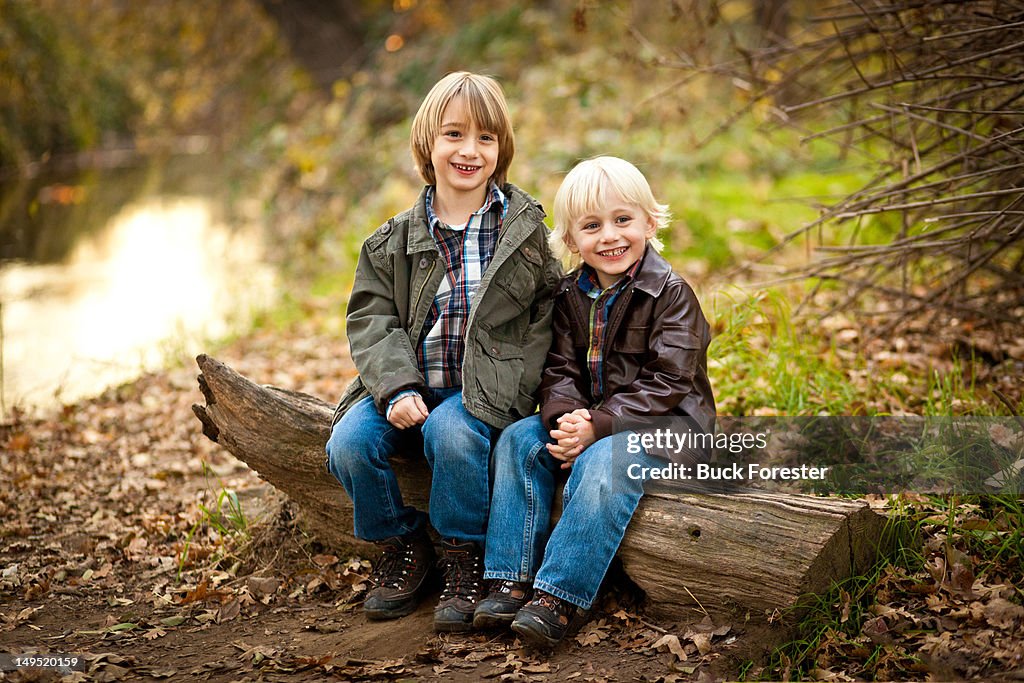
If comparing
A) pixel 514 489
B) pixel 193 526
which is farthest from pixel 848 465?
pixel 193 526

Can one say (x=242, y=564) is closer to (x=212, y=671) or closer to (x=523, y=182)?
(x=212, y=671)

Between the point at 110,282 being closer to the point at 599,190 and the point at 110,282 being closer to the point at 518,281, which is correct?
the point at 518,281

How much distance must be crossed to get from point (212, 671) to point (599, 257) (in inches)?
76.7

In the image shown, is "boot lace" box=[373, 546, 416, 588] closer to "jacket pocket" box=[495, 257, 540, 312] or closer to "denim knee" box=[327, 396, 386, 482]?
"denim knee" box=[327, 396, 386, 482]

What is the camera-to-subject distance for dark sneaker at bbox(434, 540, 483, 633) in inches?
125

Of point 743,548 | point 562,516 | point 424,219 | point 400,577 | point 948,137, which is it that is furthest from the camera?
point 948,137

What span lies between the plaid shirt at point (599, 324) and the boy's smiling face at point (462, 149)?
24.7 inches

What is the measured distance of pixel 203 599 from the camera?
12.1 feet

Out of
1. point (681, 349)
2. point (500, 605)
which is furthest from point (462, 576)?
point (681, 349)

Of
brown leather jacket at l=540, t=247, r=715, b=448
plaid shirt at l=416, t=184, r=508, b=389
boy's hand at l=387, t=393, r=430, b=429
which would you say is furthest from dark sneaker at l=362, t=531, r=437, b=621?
brown leather jacket at l=540, t=247, r=715, b=448

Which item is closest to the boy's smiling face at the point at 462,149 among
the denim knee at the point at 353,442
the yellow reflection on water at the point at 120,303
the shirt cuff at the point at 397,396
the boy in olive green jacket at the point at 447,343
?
the boy in olive green jacket at the point at 447,343

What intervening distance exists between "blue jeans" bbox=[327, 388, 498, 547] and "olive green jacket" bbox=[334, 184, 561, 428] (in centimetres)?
8

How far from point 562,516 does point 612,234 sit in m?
1.00

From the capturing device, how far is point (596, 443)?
3.11 meters
